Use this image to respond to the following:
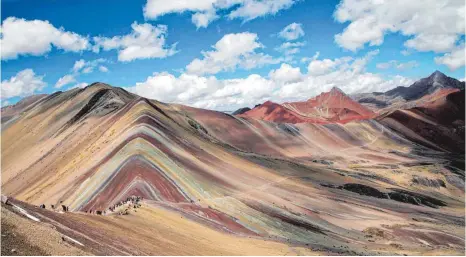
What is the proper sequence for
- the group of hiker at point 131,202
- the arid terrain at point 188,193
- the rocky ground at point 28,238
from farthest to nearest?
the group of hiker at point 131,202, the arid terrain at point 188,193, the rocky ground at point 28,238

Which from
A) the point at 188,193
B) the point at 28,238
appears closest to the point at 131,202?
the point at 188,193

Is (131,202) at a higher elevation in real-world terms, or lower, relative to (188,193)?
lower

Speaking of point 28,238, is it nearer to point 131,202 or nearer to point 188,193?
point 131,202

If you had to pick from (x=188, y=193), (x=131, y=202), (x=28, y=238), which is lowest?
(x=131, y=202)

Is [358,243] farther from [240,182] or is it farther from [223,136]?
[223,136]

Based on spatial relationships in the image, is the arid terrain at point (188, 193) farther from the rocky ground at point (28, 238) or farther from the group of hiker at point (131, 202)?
the group of hiker at point (131, 202)

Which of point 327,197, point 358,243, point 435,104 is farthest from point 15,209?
point 435,104

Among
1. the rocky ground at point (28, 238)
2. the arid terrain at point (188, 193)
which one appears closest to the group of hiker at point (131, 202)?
the arid terrain at point (188, 193)

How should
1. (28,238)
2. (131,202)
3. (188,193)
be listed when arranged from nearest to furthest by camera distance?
(28,238)
(131,202)
(188,193)

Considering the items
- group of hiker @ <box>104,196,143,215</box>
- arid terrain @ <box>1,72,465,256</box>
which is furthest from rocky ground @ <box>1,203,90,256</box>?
group of hiker @ <box>104,196,143,215</box>

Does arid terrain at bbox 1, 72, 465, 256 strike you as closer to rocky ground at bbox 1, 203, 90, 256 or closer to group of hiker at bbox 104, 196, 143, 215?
rocky ground at bbox 1, 203, 90, 256
